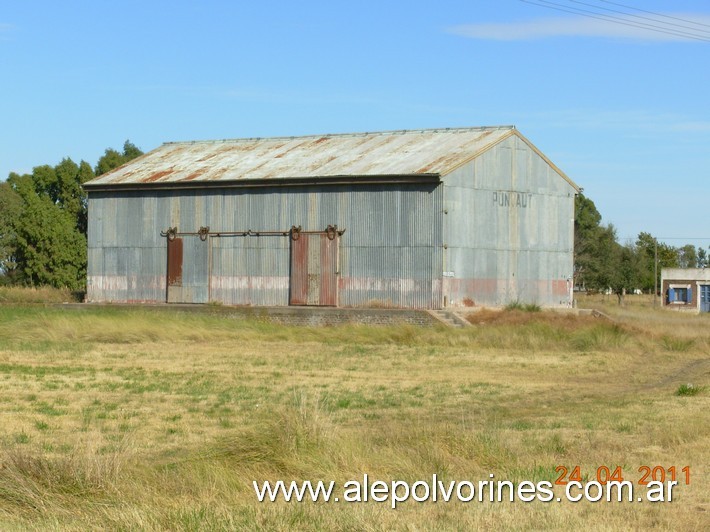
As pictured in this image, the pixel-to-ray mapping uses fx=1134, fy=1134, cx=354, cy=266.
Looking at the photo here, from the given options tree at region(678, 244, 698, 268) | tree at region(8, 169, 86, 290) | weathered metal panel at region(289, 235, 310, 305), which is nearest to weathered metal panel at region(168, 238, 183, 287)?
weathered metal panel at region(289, 235, 310, 305)

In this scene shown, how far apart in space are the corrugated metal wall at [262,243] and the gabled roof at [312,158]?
2.10 feet

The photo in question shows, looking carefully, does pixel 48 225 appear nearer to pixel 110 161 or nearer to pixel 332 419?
pixel 110 161

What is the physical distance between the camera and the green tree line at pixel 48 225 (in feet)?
232

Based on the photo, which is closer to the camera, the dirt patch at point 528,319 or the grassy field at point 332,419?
the grassy field at point 332,419

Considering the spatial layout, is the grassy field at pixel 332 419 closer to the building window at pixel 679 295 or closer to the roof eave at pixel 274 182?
the roof eave at pixel 274 182

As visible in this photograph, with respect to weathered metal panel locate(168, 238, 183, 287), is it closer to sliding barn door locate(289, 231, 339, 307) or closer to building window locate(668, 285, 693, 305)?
sliding barn door locate(289, 231, 339, 307)

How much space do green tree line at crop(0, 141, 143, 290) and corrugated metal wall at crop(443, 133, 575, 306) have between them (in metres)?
33.3

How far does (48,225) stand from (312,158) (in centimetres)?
2681

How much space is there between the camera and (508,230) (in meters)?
47.5

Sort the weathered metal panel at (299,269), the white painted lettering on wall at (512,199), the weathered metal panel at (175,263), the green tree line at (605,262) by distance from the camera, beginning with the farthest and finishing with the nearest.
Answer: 1. the green tree line at (605,262)
2. the weathered metal panel at (175,263)
3. the white painted lettering on wall at (512,199)
4. the weathered metal panel at (299,269)

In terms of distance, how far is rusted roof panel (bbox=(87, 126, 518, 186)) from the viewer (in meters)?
46.4

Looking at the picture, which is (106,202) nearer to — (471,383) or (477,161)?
(477,161)

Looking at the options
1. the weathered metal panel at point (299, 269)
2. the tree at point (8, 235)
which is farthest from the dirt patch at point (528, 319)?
the tree at point (8, 235)

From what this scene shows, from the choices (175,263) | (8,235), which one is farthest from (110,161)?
(175,263)
